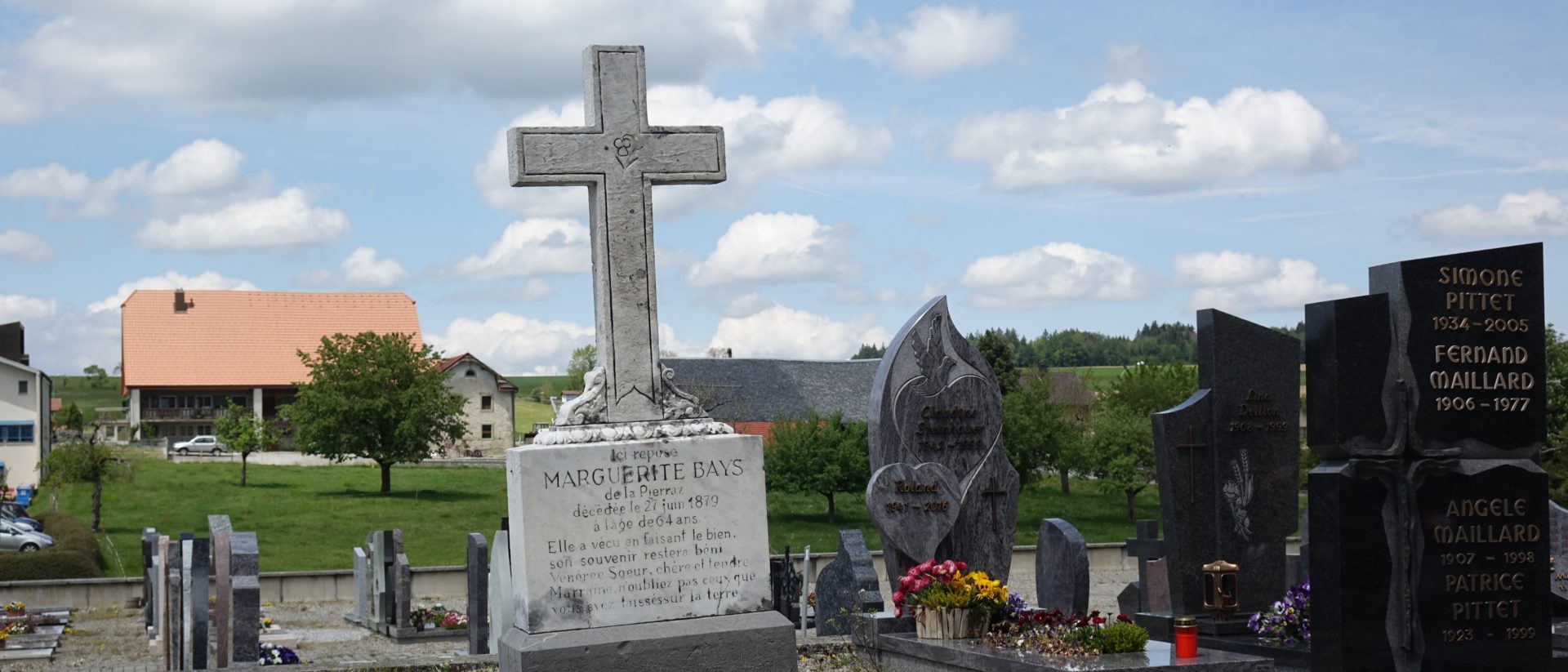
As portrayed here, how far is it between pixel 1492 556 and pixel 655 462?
17.1 ft

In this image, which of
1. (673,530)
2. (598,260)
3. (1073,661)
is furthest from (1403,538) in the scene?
(598,260)

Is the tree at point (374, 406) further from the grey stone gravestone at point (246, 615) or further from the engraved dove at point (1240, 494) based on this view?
the engraved dove at point (1240, 494)

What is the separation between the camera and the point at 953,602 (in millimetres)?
11219

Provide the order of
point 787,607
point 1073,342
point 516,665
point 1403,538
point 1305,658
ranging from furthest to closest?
point 1073,342, point 787,607, point 1305,658, point 1403,538, point 516,665

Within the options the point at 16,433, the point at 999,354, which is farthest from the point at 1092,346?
the point at 16,433

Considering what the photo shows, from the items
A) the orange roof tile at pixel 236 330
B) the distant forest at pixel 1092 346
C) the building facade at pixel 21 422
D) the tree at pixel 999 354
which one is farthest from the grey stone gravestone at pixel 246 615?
the distant forest at pixel 1092 346

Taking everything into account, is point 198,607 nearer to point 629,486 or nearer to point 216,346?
point 629,486

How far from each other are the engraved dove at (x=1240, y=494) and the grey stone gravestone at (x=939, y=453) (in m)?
2.09

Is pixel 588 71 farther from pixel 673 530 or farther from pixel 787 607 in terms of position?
pixel 787 607

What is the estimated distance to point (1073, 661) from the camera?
10078 millimetres

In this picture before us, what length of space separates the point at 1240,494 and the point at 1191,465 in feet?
2.07

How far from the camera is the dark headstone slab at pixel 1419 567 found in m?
9.07

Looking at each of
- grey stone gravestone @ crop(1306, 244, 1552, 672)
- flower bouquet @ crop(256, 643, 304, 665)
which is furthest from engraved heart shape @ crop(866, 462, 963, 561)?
flower bouquet @ crop(256, 643, 304, 665)

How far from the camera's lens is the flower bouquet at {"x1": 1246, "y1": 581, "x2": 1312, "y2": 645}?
11.7 metres
